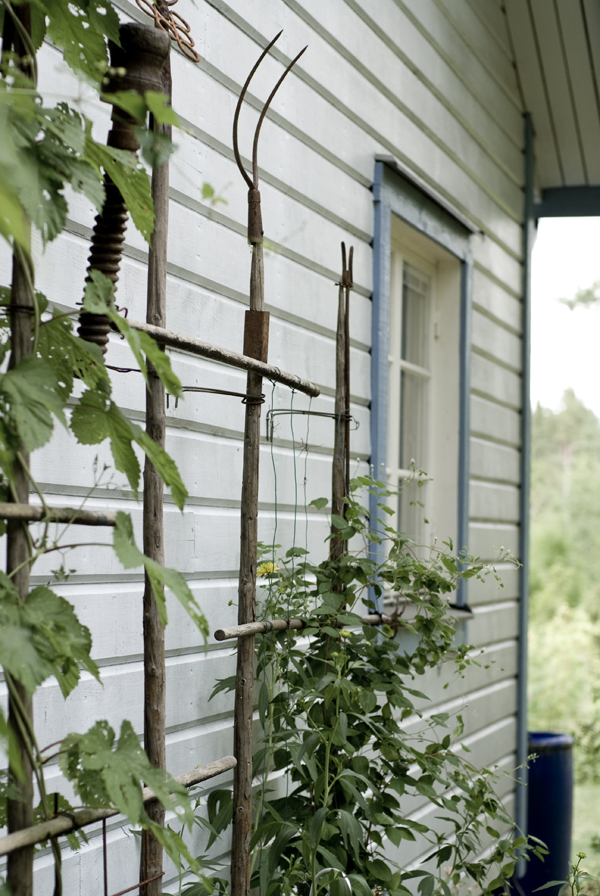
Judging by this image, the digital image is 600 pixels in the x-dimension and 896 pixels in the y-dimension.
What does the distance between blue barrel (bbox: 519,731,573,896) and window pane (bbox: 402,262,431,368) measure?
221cm

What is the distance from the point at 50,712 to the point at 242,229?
1.24 meters

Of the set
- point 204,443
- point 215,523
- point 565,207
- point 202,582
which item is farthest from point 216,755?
point 565,207

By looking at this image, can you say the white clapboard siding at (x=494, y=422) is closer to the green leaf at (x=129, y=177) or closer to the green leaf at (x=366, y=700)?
the green leaf at (x=366, y=700)

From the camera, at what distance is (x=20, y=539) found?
96cm

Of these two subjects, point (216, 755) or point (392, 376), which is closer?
point (216, 755)

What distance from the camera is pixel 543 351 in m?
22.6

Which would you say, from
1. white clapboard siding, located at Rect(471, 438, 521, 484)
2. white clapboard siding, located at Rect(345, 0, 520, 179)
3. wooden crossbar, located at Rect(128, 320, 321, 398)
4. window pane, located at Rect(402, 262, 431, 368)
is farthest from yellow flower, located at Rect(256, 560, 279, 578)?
white clapboard siding, located at Rect(471, 438, 521, 484)

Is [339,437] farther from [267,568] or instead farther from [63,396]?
[63,396]

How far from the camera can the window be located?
133 inches

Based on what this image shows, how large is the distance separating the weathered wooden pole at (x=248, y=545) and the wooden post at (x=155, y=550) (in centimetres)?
30

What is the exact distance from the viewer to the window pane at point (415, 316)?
347 centimetres

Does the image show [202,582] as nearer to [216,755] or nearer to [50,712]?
[216,755]

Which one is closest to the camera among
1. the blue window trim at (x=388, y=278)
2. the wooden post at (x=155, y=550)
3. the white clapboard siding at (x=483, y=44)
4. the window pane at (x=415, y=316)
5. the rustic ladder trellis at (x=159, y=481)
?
the rustic ladder trellis at (x=159, y=481)

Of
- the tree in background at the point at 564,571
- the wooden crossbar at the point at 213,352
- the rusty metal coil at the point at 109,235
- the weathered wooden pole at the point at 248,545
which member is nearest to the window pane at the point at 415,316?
the wooden crossbar at the point at 213,352
